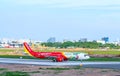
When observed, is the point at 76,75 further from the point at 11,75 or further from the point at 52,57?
the point at 52,57

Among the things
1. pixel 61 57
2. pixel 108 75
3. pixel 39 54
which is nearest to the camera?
pixel 108 75

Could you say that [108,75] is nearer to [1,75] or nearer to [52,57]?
[1,75]

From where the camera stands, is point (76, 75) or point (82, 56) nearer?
point (76, 75)

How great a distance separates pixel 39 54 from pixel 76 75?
43161 mm

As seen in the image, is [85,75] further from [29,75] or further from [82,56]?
[82,56]

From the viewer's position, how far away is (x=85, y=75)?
3612 centimetres

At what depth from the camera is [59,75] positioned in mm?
36219

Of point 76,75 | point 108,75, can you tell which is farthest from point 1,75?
point 108,75

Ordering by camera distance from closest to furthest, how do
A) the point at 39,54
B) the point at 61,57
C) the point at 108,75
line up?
the point at 108,75 → the point at 61,57 → the point at 39,54

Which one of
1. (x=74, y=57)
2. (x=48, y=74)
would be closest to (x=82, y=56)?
(x=74, y=57)

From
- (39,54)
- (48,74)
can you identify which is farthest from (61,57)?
(48,74)

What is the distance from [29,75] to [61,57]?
1458 inches

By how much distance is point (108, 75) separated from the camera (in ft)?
118

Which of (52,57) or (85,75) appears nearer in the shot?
(85,75)
